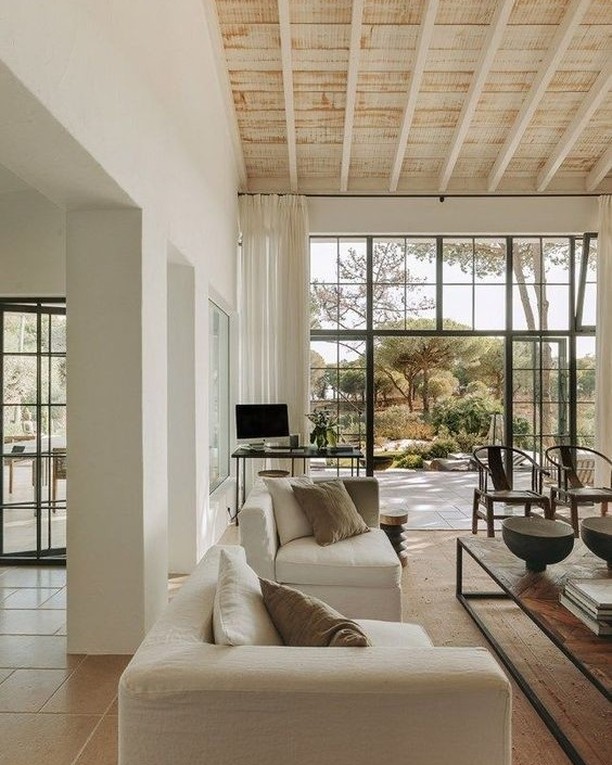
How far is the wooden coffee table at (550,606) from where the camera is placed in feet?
6.24

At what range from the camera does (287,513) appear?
3305 mm

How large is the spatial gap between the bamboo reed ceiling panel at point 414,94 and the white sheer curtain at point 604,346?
30.2 inches

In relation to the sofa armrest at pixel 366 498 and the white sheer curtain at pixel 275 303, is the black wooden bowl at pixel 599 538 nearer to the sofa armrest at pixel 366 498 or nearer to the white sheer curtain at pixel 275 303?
the sofa armrest at pixel 366 498

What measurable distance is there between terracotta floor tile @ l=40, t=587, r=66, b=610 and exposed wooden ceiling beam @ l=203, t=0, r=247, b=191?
4103 millimetres

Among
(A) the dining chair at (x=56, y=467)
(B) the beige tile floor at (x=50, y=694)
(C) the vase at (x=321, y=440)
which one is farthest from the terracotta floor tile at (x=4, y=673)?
(C) the vase at (x=321, y=440)

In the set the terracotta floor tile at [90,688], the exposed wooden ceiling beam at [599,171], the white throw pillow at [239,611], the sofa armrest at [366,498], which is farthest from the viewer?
the exposed wooden ceiling beam at [599,171]

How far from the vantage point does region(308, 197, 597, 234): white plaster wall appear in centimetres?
627

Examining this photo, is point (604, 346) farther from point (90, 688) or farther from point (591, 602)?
point (90, 688)

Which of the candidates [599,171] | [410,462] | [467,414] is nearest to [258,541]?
[599,171]

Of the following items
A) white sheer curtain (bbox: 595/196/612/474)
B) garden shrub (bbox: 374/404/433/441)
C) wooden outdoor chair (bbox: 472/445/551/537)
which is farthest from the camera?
garden shrub (bbox: 374/404/433/441)

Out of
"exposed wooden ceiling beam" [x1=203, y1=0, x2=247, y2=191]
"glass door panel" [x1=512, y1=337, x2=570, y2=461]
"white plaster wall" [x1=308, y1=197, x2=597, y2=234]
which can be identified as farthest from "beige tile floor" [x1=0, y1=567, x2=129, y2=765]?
"glass door panel" [x1=512, y1=337, x2=570, y2=461]

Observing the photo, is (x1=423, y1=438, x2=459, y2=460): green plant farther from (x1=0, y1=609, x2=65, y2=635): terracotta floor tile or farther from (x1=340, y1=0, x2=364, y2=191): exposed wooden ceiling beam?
(x1=0, y1=609, x2=65, y2=635): terracotta floor tile

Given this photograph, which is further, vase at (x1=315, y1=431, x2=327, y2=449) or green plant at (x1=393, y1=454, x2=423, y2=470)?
green plant at (x1=393, y1=454, x2=423, y2=470)

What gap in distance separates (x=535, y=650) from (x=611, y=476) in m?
3.29
